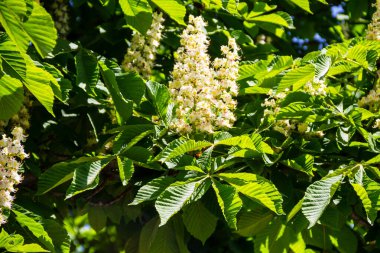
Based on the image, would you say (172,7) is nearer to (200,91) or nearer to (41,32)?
(200,91)

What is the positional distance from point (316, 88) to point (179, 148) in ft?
2.28

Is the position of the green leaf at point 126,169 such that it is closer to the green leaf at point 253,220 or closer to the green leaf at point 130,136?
the green leaf at point 130,136

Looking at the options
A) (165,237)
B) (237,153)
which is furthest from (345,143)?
(165,237)

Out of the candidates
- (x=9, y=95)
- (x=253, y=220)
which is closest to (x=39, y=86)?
(x=9, y=95)

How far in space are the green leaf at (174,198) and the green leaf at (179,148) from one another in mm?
133

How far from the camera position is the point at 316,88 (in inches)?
116

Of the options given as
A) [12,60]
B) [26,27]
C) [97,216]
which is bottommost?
[97,216]

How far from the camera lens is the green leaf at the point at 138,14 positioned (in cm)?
284

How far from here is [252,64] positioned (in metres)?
3.16

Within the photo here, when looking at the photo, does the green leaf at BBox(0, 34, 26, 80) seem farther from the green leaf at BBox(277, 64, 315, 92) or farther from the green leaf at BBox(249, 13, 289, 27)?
the green leaf at BBox(249, 13, 289, 27)

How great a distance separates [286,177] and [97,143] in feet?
3.07

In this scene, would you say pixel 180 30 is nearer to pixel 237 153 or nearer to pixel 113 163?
pixel 113 163

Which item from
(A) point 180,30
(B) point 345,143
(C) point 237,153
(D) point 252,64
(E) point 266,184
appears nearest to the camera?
(E) point 266,184

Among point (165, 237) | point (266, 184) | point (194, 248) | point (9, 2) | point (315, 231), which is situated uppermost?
point (9, 2)
